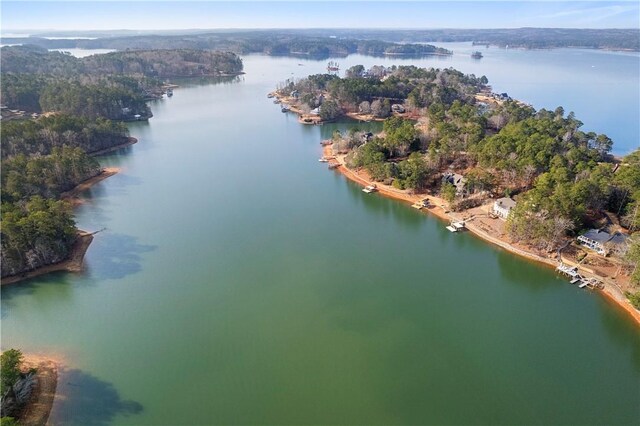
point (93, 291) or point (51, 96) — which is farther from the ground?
point (51, 96)

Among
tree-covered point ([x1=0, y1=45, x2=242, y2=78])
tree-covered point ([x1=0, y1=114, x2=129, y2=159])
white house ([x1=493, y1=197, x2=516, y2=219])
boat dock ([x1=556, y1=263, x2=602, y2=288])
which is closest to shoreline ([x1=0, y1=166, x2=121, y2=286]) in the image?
tree-covered point ([x1=0, y1=114, x2=129, y2=159])

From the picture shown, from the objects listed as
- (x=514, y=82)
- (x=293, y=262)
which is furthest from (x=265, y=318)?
(x=514, y=82)

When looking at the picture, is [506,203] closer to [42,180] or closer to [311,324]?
[311,324]

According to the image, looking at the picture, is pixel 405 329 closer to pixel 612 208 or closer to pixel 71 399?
pixel 71 399

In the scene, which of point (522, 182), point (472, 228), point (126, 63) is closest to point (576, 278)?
point (472, 228)

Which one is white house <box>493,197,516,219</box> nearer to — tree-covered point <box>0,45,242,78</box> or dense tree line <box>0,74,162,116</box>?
dense tree line <box>0,74,162,116</box>

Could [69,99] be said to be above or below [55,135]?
above
